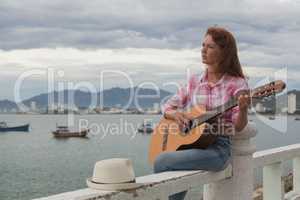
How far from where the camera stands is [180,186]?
3047mm

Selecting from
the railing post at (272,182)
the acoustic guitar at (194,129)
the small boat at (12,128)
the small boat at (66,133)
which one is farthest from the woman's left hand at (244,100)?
the small boat at (12,128)

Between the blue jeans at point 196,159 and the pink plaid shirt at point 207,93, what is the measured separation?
0.19 meters

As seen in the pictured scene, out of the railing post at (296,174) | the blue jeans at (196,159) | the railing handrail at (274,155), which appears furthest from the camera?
the railing post at (296,174)

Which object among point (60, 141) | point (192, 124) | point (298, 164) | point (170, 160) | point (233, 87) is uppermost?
point (233, 87)

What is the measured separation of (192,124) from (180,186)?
0.44m

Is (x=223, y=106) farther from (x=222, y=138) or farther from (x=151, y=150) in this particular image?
(x=151, y=150)

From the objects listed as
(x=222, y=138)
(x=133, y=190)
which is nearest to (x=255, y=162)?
(x=222, y=138)

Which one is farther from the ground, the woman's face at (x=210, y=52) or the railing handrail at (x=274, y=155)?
the woman's face at (x=210, y=52)

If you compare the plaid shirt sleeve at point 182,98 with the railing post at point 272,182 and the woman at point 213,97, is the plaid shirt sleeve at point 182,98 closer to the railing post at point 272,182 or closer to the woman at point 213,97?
the woman at point 213,97

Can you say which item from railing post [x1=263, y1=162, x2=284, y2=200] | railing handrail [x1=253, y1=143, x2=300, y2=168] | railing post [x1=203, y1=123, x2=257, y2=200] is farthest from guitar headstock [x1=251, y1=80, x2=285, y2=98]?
railing post [x1=263, y1=162, x2=284, y2=200]

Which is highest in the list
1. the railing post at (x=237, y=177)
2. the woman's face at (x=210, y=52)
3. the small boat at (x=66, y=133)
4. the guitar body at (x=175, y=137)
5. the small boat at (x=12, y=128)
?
the woman's face at (x=210, y=52)

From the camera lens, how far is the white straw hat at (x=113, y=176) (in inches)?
101

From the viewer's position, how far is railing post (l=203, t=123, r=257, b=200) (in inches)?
141

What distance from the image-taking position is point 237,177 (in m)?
3.61
